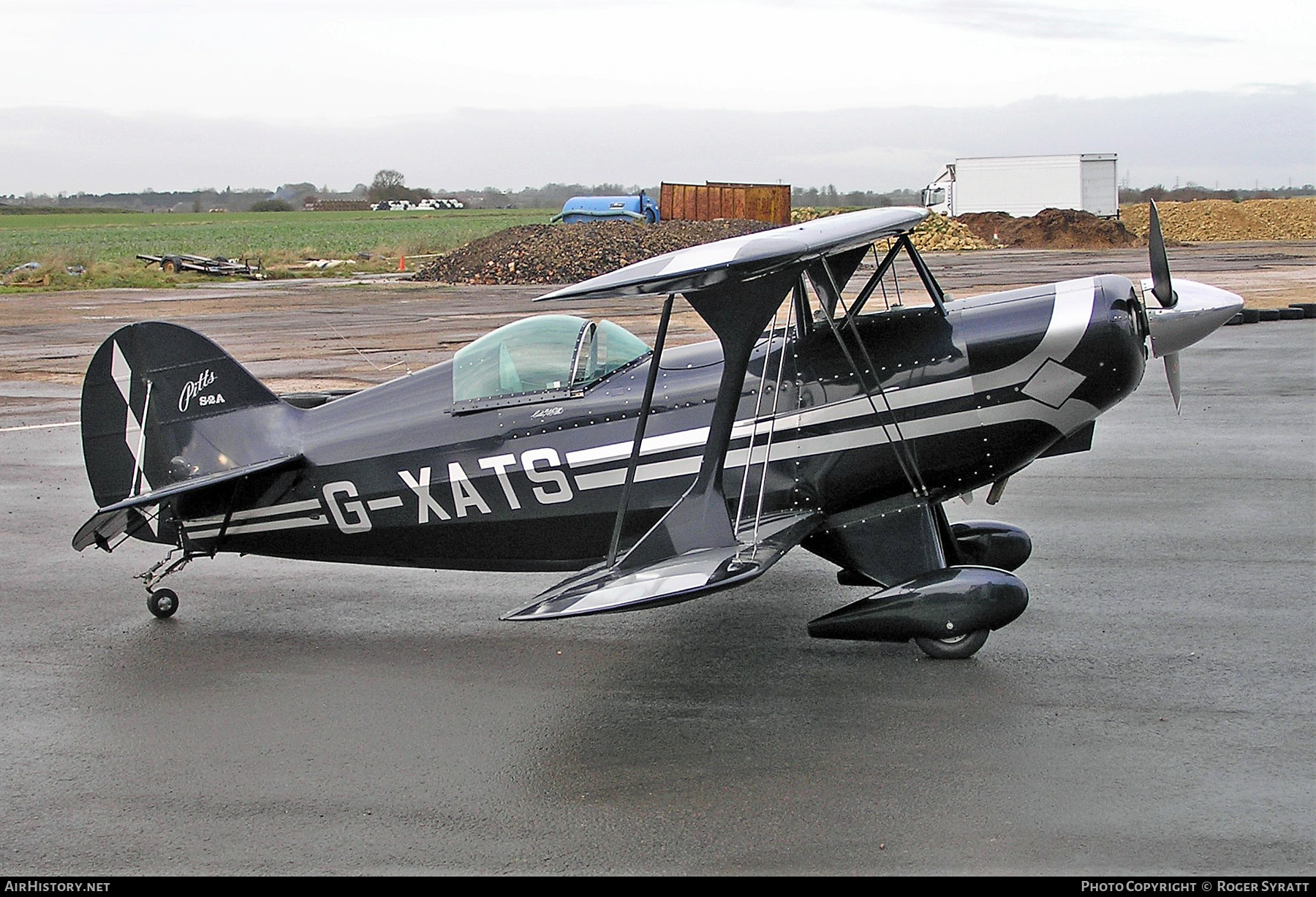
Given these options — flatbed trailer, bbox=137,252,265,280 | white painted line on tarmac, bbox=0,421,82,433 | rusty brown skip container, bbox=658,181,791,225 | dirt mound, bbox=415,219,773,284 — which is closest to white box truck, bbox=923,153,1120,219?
rusty brown skip container, bbox=658,181,791,225

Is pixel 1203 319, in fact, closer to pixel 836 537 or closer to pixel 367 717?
pixel 836 537

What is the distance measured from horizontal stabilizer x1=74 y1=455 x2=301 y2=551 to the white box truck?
61.2 m

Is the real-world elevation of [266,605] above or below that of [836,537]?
below

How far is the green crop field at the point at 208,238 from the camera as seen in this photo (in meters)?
46.7

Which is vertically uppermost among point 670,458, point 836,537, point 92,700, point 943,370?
point 943,370

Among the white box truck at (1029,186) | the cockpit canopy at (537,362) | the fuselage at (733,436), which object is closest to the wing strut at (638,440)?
the fuselage at (733,436)

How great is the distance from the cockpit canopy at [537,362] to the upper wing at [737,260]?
1024mm

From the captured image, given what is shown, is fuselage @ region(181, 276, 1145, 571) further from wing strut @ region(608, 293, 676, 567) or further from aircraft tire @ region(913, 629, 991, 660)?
aircraft tire @ region(913, 629, 991, 660)

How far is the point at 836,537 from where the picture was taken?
672 centimetres

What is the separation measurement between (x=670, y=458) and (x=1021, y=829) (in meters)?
2.84

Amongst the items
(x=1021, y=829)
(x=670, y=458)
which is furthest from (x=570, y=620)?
(x=1021, y=829)

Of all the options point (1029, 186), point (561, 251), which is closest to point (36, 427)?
point (561, 251)

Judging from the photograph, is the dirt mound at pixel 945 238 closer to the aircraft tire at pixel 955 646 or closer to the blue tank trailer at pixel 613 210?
the blue tank trailer at pixel 613 210

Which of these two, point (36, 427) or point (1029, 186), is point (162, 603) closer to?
point (36, 427)
